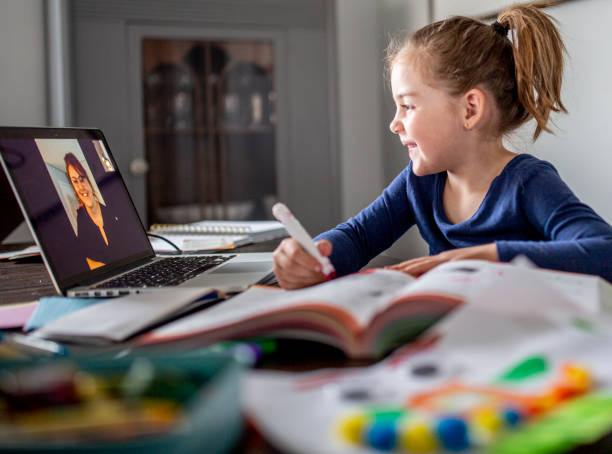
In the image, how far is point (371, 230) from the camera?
1.24 metres

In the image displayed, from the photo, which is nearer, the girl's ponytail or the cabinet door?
the girl's ponytail

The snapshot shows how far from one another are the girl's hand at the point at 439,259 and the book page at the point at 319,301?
0.19ft

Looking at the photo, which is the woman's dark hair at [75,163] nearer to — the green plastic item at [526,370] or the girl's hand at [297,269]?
the girl's hand at [297,269]

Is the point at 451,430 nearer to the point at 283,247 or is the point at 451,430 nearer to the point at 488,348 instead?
the point at 488,348

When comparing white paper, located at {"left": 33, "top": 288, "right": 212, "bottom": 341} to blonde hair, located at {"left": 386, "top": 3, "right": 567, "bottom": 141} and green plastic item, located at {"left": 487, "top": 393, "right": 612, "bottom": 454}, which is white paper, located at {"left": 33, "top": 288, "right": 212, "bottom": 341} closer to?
green plastic item, located at {"left": 487, "top": 393, "right": 612, "bottom": 454}

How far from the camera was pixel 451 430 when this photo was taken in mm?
313

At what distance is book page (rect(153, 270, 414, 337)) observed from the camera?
535mm


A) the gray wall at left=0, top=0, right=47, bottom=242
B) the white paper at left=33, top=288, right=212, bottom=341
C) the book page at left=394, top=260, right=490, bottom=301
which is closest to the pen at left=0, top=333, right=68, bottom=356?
the white paper at left=33, top=288, right=212, bottom=341

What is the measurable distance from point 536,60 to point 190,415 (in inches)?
40.5

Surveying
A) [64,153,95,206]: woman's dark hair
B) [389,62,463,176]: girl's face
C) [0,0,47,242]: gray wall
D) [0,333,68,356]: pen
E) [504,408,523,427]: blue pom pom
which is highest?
[0,0,47,242]: gray wall

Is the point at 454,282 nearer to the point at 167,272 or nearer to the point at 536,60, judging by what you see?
the point at 167,272

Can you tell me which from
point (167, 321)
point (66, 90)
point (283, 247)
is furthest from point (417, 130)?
point (66, 90)

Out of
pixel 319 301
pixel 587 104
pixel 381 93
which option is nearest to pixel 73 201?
pixel 319 301

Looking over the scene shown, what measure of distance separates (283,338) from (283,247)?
0.31 m
